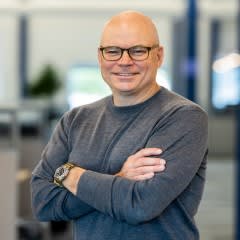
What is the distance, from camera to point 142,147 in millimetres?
1643

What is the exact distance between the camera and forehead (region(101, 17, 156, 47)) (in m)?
1.65

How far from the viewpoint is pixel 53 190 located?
175 centimetres

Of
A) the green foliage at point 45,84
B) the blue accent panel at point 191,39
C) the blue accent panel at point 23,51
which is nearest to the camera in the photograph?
the blue accent panel at point 191,39

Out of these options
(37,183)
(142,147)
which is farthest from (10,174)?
(142,147)

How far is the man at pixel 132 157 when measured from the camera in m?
1.59

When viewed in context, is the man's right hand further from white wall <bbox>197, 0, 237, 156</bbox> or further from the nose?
white wall <bbox>197, 0, 237, 156</bbox>

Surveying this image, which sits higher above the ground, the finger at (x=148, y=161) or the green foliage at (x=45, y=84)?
the finger at (x=148, y=161)

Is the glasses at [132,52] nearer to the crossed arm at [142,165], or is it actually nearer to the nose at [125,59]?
the nose at [125,59]

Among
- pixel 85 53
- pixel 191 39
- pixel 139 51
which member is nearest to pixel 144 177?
pixel 139 51

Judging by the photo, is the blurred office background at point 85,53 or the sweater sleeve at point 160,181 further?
the blurred office background at point 85,53

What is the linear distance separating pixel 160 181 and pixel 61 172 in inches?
11.1

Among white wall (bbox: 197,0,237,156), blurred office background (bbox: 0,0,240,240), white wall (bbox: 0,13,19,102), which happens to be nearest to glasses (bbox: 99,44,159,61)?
blurred office background (bbox: 0,0,240,240)

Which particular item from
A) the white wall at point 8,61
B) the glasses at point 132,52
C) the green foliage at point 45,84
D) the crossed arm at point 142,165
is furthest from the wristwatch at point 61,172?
the white wall at point 8,61

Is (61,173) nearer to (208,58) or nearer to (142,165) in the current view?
(142,165)
